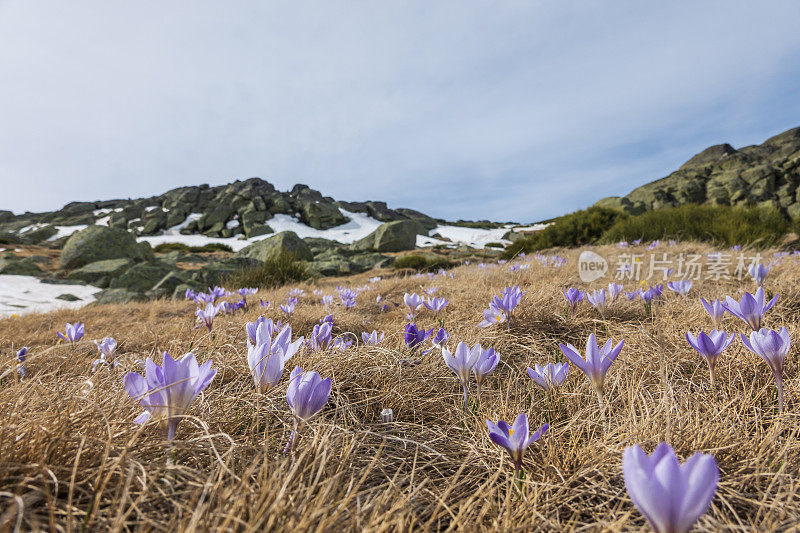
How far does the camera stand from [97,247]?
15.2 meters

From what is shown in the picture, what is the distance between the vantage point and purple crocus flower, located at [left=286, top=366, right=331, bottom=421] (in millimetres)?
900

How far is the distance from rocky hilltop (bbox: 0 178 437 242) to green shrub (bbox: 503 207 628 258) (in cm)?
3596

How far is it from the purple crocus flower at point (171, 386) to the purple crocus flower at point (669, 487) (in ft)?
2.85

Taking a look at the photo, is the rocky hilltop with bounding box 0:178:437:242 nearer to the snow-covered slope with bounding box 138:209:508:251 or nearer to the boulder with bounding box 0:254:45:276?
the snow-covered slope with bounding box 138:209:508:251

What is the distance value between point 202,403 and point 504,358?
1523 millimetres

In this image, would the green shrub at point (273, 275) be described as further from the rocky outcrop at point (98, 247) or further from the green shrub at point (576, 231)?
the rocky outcrop at point (98, 247)

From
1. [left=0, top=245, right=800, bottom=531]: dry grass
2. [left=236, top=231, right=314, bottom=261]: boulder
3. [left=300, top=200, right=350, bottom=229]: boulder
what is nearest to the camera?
[left=0, top=245, right=800, bottom=531]: dry grass

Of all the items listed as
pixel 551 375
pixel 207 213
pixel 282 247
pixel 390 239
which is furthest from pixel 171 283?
pixel 207 213

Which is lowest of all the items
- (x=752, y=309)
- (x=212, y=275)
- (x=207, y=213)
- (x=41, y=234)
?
(x=212, y=275)

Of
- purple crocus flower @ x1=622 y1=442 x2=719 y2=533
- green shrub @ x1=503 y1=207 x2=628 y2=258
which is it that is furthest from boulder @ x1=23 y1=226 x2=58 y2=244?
purple crocus flower @ x1=622 y1=442 x2=719 y2=533

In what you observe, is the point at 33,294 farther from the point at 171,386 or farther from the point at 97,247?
the point at 171,386

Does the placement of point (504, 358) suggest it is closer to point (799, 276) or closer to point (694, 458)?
point (694, 458)

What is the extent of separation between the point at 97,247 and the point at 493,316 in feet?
62.5

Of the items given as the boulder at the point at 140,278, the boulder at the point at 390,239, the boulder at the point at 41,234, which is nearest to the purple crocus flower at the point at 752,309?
the boulder at the point at 140,278
